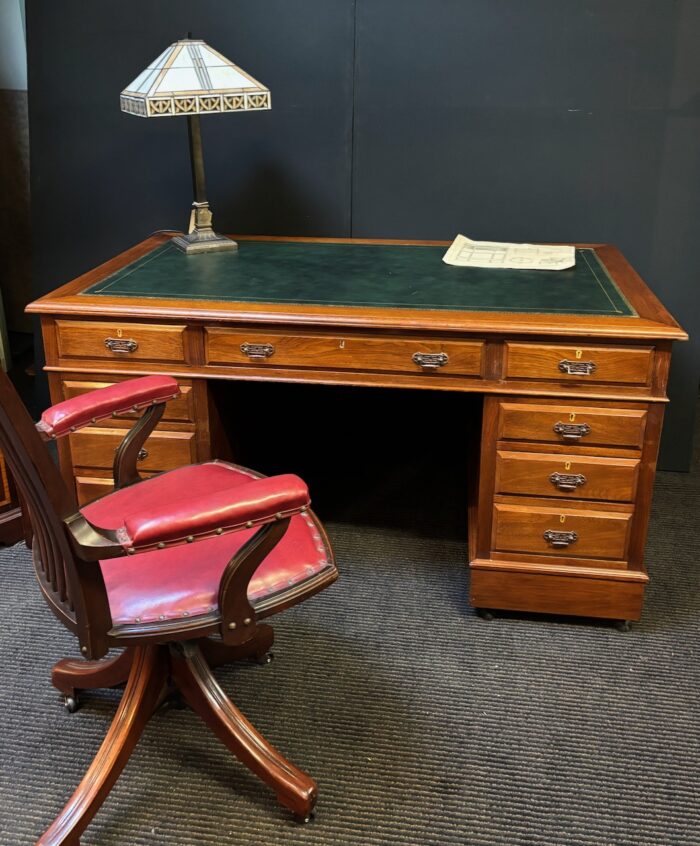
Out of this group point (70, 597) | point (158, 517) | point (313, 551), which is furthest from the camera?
point (313, 551)

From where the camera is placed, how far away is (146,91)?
7.84ft

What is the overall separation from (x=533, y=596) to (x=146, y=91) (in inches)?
68.1

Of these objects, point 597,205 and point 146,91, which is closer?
point 146,91

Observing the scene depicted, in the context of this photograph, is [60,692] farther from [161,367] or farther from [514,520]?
[514,520]

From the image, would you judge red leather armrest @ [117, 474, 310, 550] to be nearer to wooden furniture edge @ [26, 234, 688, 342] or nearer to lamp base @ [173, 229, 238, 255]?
wooden furniture edge @ [26, 234, 688, 342]

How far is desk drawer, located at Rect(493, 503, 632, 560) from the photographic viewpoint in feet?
7.23

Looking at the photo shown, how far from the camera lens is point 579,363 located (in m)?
2.08

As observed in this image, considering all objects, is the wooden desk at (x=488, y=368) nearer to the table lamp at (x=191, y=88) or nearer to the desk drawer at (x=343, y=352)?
the desk drawer at (x=343, y=352)

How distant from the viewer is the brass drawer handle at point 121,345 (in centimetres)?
223

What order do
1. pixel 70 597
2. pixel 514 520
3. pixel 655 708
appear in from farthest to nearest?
pixel 514 520 < pixel 655 708 < pixel 70 597

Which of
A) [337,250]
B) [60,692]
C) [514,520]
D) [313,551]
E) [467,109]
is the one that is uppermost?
[467,109]

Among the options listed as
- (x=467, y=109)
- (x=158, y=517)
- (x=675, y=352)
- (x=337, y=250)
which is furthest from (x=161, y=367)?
(x=675, y=352)

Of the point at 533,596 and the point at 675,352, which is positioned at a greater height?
the point at 675,352

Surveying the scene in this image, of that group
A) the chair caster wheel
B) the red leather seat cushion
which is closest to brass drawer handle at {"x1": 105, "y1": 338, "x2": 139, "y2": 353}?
the red leather seat cushion
